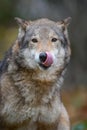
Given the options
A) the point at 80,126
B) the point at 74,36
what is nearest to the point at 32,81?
the point at 80,126

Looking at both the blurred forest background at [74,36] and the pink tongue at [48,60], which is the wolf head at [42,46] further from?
the blurred forest background at [74,36]

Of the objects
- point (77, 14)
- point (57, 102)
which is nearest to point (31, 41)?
point (57, 102)

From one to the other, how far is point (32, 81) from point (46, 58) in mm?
809

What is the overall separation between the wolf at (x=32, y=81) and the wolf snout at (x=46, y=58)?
0.19 meters

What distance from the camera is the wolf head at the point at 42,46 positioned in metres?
12.9

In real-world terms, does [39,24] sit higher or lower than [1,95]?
higher

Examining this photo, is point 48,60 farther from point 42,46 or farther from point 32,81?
A: point 32,81

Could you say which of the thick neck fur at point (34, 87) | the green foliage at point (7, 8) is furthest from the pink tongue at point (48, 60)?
the green foliage at point (7, 8)

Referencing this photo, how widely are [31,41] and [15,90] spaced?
0.93 meters

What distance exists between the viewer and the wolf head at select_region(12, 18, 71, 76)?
12890mm

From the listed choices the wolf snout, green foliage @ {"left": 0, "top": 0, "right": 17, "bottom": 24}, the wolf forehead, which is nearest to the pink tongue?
the wolf snout

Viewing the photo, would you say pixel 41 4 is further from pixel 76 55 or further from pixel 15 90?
pixel 15 90

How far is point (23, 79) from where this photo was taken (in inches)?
531

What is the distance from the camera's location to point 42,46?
12898 millimetres
